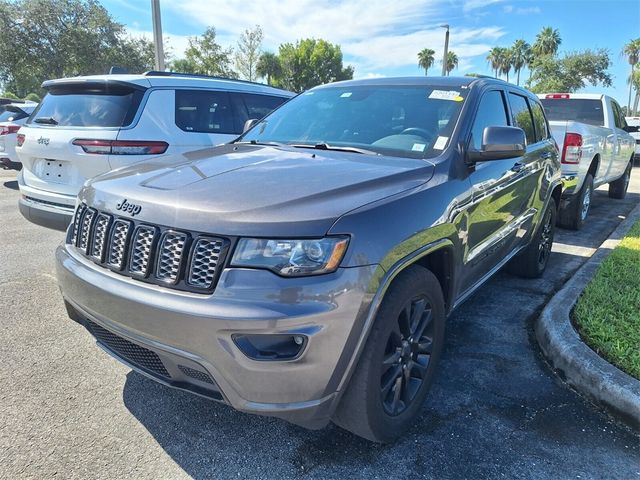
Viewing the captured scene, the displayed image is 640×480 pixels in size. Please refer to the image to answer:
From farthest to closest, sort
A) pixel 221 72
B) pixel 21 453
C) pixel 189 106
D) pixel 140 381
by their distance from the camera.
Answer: pixel 221 72 → pixel 189 106 → pixel 140 381 → pixel 21 453

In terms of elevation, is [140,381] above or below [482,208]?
below

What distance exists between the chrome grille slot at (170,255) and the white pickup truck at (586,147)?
571cm

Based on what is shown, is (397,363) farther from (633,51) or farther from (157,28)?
(633,51)

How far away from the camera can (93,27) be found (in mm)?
29094

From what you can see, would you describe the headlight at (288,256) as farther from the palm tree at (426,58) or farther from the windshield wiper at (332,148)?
the palm tree at (426,58)

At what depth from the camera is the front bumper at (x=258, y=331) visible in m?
1.80

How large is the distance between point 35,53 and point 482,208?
33.1 meters

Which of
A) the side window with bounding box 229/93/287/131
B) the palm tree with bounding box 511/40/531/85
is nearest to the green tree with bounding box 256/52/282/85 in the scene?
the palm tree with bounding box 511/40/531/85

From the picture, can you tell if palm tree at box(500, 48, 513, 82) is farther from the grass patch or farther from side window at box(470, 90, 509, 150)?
side window at box(470, 90, 509, 150)

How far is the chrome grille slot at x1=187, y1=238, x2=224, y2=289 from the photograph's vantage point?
189 centimetres

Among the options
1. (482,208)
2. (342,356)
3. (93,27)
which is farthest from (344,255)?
(93,27)

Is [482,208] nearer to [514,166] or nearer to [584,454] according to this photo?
[514,166]

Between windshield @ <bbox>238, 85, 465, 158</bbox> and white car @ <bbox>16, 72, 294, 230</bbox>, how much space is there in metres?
1.12

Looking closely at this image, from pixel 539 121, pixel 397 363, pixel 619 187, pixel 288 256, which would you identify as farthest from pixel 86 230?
pixel 619 187
